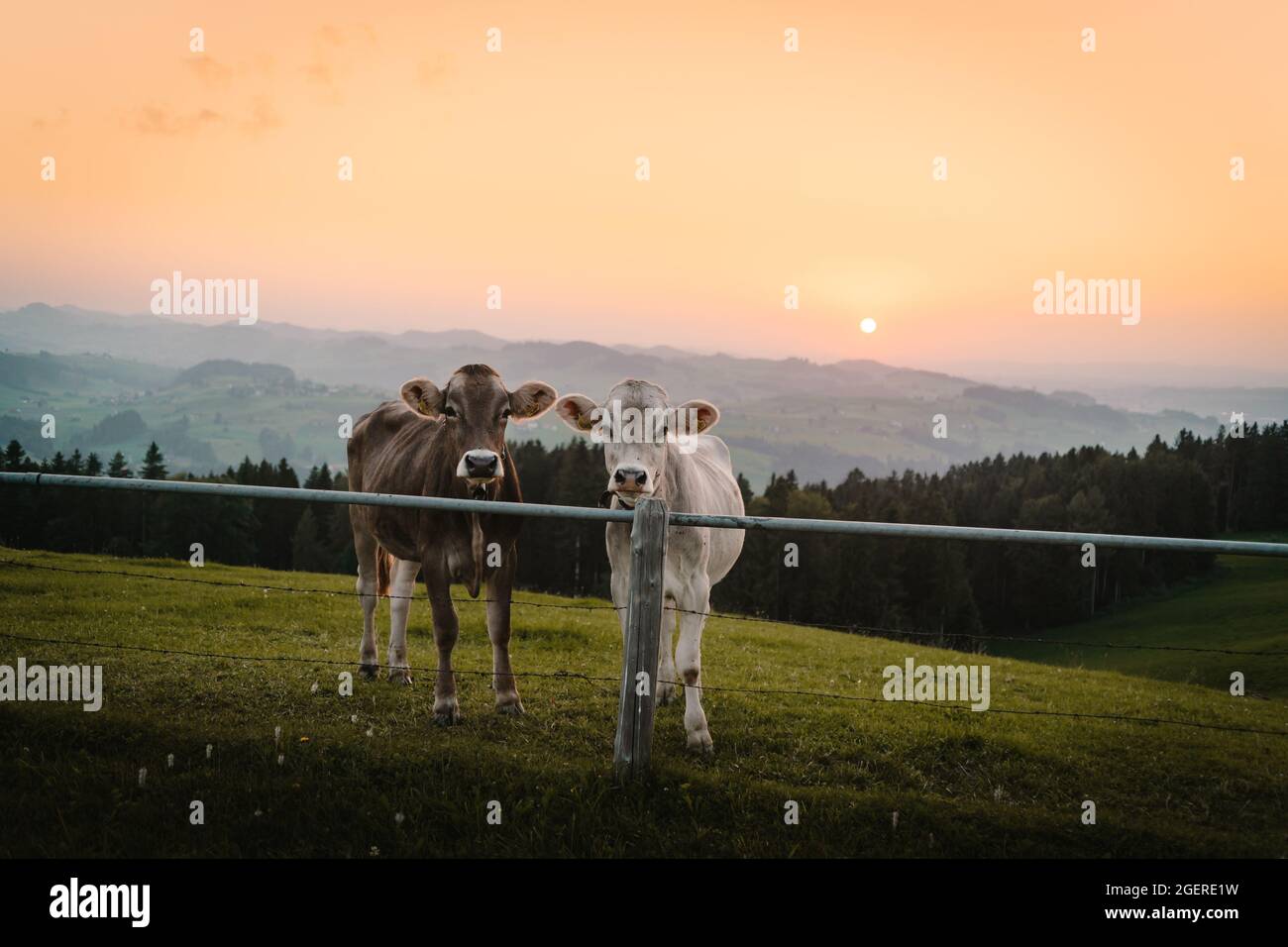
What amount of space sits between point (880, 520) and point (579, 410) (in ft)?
306

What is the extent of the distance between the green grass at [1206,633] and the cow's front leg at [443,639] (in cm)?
2699

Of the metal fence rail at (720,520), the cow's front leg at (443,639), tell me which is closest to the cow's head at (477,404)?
the cow's front leg at (443,639)

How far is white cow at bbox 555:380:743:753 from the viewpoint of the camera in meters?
7.09

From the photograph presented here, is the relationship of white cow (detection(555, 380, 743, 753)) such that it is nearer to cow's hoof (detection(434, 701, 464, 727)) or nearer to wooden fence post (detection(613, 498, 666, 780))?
wooden fence post (detection(613, 498, 666, 780))

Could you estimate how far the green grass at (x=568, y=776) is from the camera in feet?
17.7

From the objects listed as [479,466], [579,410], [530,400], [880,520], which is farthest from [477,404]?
[880,520]

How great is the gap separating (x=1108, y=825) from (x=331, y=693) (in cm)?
669

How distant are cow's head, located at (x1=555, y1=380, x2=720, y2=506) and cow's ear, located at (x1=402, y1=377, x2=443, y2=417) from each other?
1224mm

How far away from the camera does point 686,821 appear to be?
5.58 meters

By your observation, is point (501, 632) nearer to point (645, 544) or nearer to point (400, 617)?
point (400, 617)

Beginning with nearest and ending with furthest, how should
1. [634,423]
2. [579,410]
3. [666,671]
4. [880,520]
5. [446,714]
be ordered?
[634,423], [446,714], [579,410], [666,671], [880,520]

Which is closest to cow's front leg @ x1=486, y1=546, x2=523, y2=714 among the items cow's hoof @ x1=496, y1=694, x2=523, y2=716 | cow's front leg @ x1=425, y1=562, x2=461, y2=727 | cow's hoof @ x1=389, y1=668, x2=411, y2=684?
cow's hoof @ x1=496, y1=694, x2=523, y2=716

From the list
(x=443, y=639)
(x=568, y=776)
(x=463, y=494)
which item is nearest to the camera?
(x=568, y=776)

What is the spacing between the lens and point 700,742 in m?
7.03
